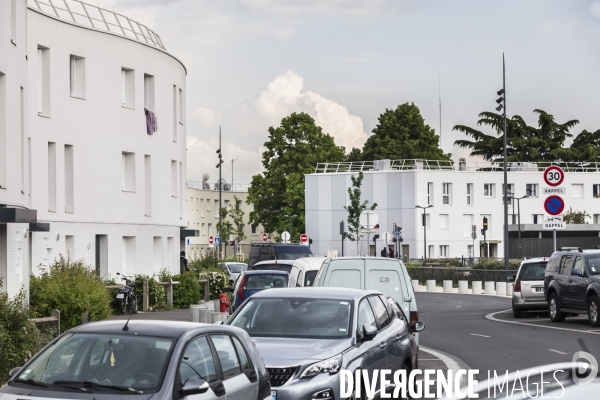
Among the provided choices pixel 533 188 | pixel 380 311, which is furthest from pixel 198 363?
pixel 533 188

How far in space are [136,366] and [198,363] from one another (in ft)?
1.87

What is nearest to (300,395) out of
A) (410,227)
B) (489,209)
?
(410,227)

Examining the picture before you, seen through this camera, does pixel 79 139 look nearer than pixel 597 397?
No

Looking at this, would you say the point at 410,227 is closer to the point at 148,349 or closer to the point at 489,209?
the point at 489,209

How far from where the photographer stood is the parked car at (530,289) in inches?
1167

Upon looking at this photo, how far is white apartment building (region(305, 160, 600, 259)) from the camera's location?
8881 cm

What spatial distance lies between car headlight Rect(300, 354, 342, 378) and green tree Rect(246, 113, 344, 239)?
78403mm

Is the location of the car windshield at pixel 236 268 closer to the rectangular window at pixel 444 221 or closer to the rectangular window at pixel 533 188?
the rectangular window at pixel 444 221

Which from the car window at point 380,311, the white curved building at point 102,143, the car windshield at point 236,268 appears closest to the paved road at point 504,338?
the car window at point 380,311

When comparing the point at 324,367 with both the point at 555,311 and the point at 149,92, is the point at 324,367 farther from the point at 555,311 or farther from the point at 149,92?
the point at 149,92

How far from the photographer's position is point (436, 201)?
A: 295 ft

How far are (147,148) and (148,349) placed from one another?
116 ft

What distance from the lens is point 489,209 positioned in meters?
92.8

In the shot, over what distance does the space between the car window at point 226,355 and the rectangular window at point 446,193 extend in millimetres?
83038
